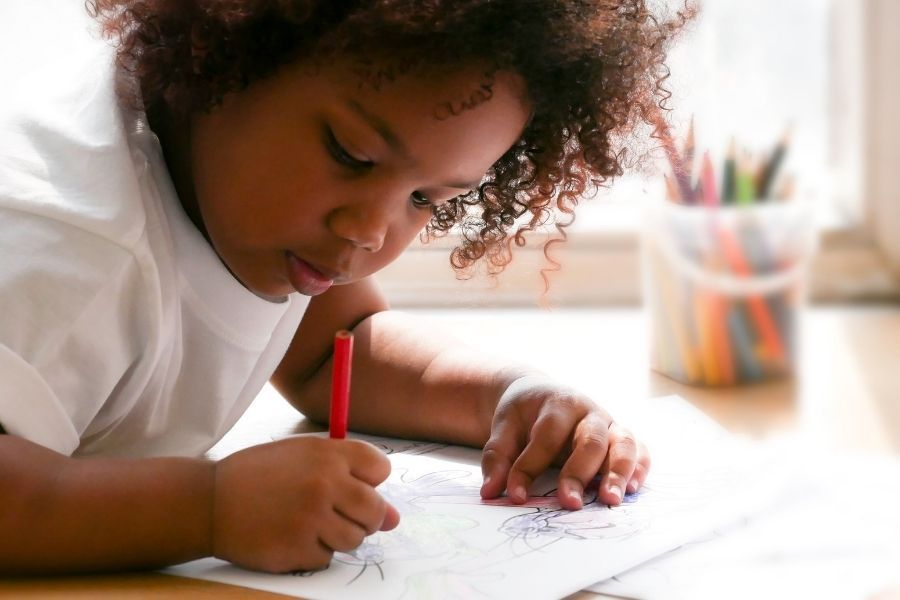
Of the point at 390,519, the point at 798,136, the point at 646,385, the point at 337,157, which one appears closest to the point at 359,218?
the point at 337,157

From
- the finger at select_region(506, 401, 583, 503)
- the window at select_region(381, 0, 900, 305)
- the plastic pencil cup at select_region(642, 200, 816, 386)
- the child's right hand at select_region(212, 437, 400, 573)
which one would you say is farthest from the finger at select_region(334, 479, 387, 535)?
the window at select_region(381, 0, 900, 305)

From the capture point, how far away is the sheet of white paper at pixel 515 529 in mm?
467

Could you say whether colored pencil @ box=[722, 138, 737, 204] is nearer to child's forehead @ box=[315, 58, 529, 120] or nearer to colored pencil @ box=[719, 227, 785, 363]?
colored pencil @ box=[719, 227, 785, 363]

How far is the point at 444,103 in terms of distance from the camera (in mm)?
529

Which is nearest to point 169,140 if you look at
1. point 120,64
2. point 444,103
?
point 120,64

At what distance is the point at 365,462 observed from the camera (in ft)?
1.62

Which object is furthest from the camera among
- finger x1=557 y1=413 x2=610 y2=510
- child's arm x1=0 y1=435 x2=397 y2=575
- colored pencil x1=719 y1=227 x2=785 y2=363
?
colored pencil x1=719 y1=227 x2=785 y2=363

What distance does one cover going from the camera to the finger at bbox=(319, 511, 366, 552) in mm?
477

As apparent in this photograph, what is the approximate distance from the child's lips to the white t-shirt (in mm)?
46

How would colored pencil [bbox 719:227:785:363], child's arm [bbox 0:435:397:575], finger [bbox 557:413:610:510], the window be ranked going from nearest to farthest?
child's arm [bbox 0:435:397:575]
finger [bbox 557:413:610:510]
colored pencil [bbox 719:227:785:363]
the window

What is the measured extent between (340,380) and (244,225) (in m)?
0.11

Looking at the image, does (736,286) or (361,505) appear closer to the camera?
(361,505)

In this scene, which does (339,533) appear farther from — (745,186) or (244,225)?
(745,186)

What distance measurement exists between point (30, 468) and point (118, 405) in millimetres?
112
